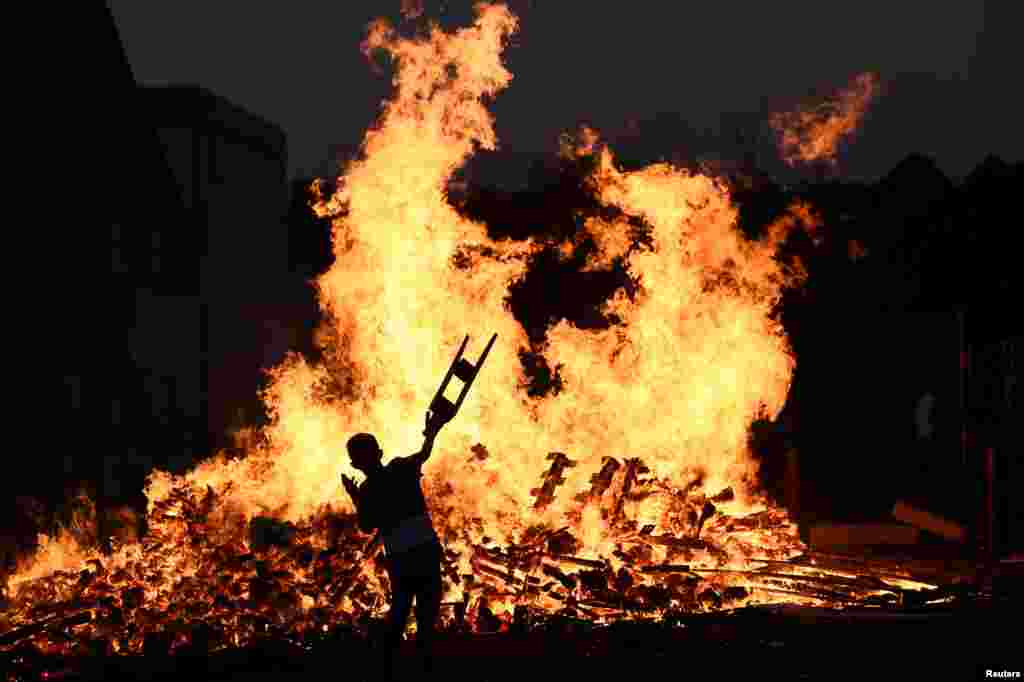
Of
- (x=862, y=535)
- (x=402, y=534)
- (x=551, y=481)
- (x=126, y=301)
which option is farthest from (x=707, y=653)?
(x=126, y=301)

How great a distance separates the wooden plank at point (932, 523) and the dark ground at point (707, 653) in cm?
340

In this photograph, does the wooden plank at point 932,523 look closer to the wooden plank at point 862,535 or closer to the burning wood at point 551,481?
the wooden plank at point 862,535

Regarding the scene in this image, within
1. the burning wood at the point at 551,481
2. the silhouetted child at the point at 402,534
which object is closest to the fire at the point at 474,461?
the burning wood at the point at 551,481

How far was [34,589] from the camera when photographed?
1284cm

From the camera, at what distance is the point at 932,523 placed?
14.8 meters

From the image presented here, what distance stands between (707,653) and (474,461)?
4780 mm

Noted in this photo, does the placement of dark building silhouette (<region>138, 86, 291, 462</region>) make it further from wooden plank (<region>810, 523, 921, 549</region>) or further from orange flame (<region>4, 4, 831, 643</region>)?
wooden plank (<region>810, 523, 921, 549</region>)

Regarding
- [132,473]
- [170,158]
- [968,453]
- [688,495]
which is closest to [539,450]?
[688,495]

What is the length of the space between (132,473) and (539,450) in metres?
6.53

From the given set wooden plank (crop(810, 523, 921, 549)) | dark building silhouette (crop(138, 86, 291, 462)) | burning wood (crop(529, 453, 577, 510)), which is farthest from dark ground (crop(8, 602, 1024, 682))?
dark building silhouette (crop(138, 86, 291, 462))

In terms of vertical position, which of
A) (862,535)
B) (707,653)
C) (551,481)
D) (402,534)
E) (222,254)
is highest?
(222,254)

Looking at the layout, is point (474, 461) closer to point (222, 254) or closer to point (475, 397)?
point (475, 397)

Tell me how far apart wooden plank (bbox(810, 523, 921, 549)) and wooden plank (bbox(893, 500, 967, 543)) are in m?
0.71

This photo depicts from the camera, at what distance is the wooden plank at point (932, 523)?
48.0ft
